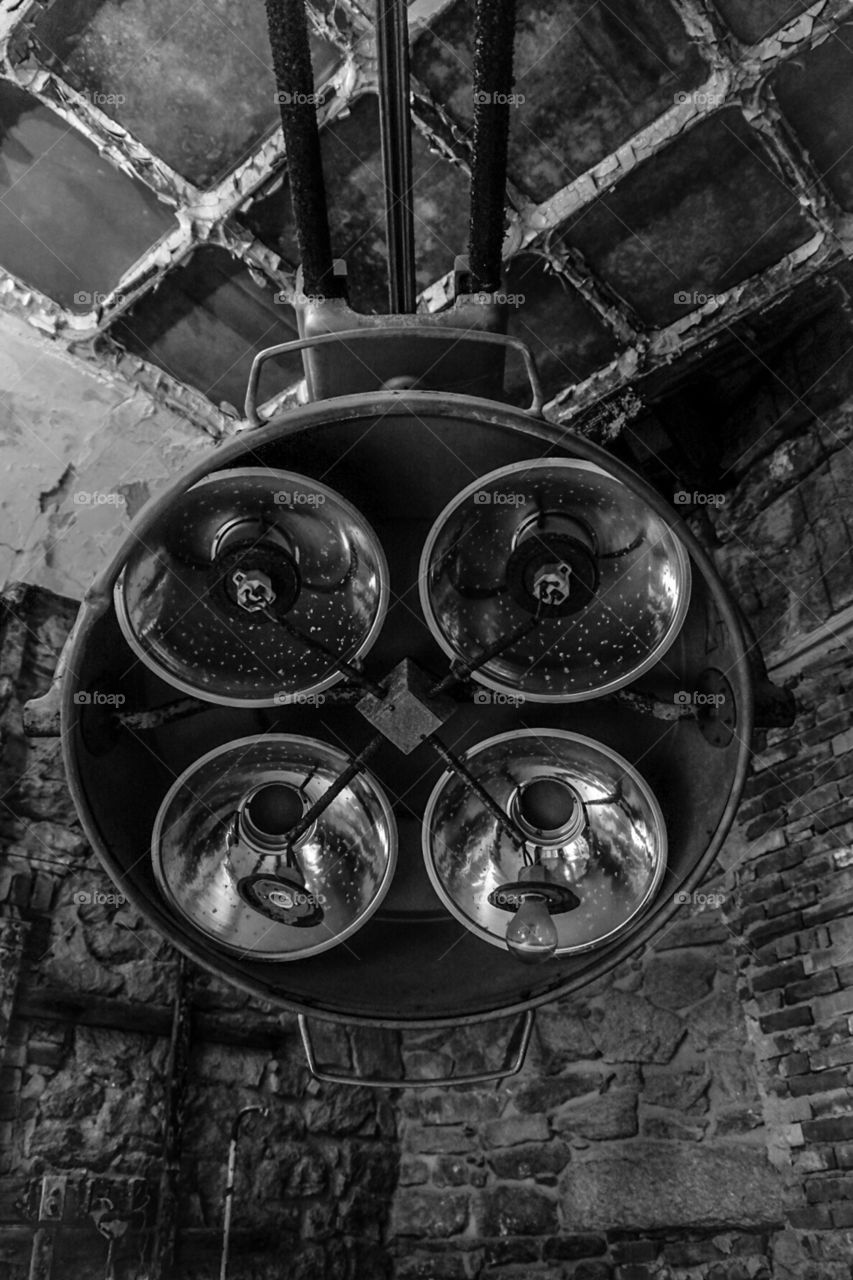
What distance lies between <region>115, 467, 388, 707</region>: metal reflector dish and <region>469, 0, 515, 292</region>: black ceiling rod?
23.7 inches

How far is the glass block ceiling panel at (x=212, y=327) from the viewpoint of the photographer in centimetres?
268

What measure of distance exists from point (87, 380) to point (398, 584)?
5.77 feet

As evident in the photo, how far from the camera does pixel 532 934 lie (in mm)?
1402

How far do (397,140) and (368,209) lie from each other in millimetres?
882

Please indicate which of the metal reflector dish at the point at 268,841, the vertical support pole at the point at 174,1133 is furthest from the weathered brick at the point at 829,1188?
the vertical support pole at the point at 174,1133

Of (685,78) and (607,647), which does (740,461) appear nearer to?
(685,78)

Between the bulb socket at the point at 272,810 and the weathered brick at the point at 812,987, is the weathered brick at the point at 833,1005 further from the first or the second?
the bulb socket at the point at 272,810

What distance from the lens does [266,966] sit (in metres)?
1.69
